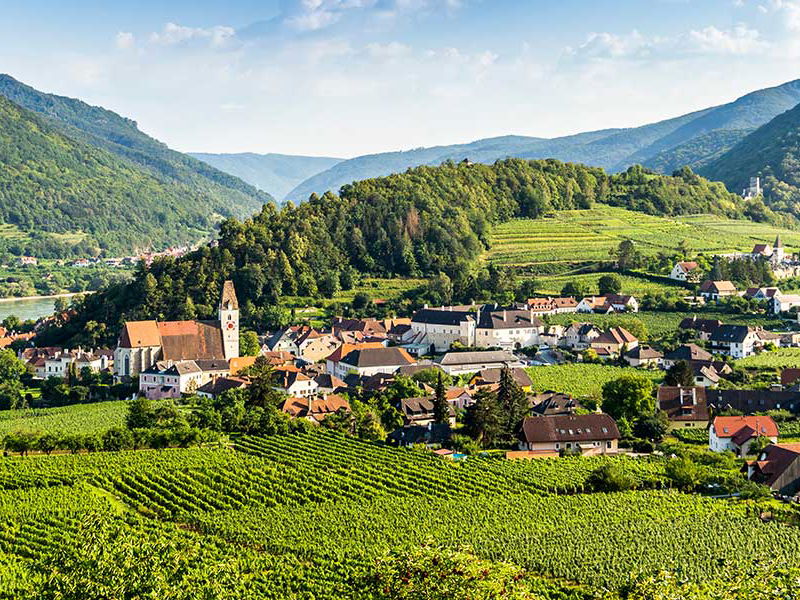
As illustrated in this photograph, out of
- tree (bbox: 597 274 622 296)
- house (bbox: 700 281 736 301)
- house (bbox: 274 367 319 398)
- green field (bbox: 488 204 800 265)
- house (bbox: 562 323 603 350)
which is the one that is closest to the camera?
house (bbox: 274 367 319 398)

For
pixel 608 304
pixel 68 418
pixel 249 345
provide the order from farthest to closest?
pixel 608 304
pixel 249 345
pixel 68 418

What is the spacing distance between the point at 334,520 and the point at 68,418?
23982mm

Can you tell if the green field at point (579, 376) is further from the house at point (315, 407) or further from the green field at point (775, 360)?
the house at point (315, 407)

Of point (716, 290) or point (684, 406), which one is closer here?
point (684, 406)

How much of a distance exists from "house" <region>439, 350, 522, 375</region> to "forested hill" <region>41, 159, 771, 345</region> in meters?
19.3

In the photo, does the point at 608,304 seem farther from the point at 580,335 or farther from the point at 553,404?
the point at 553,404

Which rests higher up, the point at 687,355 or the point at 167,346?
the point at 167,346

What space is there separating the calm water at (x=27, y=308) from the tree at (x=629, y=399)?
2888 inches

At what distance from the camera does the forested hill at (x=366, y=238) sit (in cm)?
7688

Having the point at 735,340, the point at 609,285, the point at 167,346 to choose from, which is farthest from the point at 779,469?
the point at 609,285

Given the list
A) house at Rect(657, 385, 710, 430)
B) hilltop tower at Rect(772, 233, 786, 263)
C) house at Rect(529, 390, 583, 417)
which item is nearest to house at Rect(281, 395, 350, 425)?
house at Rect(529, 390, 583, 417)

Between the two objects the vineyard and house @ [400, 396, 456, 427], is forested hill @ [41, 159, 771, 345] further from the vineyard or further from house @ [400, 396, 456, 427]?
the vineyard

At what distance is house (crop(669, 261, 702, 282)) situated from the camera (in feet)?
280

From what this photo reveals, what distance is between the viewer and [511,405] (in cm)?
4616
